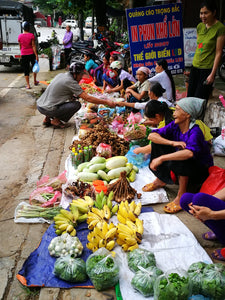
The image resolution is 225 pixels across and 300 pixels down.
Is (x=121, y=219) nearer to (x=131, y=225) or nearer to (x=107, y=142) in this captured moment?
(x=131, y=225)

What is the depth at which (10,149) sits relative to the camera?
5398 mm

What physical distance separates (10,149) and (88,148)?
1968mm

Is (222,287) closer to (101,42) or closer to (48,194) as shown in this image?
(48,194)

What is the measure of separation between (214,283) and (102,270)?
79 cm

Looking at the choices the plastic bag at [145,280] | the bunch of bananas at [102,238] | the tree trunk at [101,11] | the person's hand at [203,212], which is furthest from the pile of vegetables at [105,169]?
the tree trunk at [101,11]

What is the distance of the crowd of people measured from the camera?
251cm

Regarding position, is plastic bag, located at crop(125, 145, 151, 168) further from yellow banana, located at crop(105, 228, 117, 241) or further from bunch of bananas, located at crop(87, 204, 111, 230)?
yellow banana, located at crop(105, 228, 117, 241)

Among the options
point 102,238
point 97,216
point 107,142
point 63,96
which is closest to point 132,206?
point 97,216

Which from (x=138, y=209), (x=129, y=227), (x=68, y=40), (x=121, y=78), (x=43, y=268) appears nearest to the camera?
(x=43, y=268)

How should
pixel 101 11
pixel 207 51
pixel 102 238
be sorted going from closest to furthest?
pixel 102 238, pixel 207 51, pixel 101 11

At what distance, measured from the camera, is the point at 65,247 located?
2.53 metres

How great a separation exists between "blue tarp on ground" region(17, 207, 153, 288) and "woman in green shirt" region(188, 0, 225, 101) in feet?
10.4

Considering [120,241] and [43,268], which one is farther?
[120,241]

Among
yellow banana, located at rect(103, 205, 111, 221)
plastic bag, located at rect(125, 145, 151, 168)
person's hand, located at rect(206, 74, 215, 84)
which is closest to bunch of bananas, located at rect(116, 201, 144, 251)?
yellow banana, located at rect(103, 205, 111, 221)
